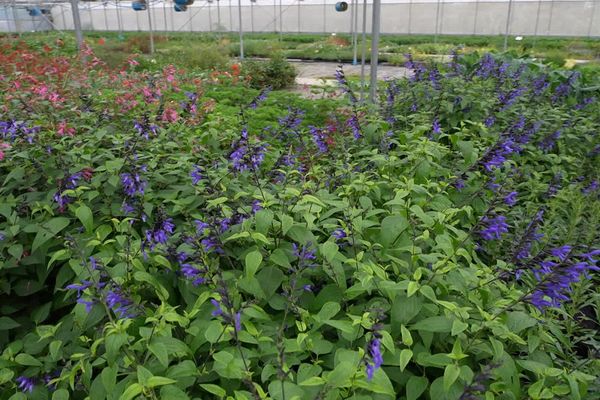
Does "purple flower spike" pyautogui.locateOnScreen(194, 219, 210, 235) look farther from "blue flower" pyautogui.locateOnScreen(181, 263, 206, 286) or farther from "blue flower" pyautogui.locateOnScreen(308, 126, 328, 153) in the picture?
"blue flower" pyautogui.locateOnScreen(308, 126, 328, 153)

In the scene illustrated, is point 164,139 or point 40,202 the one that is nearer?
point 40,202

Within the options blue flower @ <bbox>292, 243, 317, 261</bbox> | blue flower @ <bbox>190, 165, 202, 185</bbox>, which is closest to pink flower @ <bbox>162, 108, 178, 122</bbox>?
blue flower @ <bbox>190, 165, 202, 185</bbox>

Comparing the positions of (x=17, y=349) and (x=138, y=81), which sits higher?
(x=138, y=81)

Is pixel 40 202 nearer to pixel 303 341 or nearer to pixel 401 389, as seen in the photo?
pixel 303 341

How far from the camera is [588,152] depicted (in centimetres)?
379

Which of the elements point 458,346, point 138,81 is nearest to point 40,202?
point 458,346

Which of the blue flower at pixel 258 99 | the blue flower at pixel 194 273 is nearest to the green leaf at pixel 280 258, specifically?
the blue flower at pixel 194 273

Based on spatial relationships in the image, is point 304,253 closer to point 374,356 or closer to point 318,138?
point 374,356

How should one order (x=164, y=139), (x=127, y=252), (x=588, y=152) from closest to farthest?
(x=127, y=252) → (x=164, y=139) → (x=588, y=152)

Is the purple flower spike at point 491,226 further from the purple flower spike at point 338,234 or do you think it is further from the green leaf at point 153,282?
the green leaf at point 153,282

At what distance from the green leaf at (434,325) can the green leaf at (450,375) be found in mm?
132

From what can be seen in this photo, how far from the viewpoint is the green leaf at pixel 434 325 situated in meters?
1.47

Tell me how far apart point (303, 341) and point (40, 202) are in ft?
→ 4.37

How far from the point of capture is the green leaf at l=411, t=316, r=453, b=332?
1.47 metres
